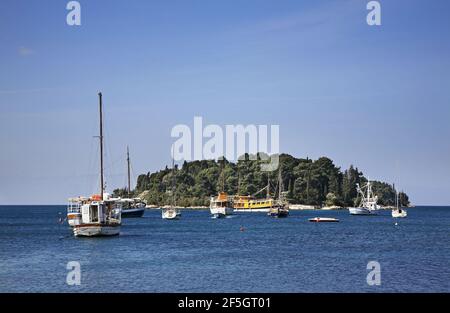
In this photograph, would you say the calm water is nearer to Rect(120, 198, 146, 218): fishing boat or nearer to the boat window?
the boat window

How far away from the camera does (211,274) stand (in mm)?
43719

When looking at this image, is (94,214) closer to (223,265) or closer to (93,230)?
(93,230)

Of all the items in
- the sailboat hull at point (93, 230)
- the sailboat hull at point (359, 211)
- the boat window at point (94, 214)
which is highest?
the boat window at point (94, 214)

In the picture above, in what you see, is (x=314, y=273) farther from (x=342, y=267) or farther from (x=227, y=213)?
(x=227, y=213)

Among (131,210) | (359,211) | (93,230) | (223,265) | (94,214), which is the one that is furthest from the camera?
(359,211)

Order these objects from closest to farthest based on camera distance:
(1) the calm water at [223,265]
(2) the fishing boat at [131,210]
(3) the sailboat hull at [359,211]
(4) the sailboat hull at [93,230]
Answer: (1) the calm water at [223,265] → (4) the sailboat hull at [93,230] → (2) the fishing boat at [131,210] → (3) the sailboat hull at [359,211]

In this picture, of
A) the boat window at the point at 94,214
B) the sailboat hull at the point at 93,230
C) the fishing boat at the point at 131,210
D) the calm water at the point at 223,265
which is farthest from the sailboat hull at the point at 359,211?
the boat window at the point at 94,214

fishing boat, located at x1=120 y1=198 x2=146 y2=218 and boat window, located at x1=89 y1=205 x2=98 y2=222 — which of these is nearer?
boat window, located at x1=89 y1=205 x2=98 y2=222

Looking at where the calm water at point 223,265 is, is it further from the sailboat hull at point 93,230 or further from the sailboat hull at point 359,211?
the sailboat hull at point 359,211

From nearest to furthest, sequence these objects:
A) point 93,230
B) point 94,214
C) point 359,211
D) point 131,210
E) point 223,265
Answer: point 223,265
point 93,230
point 94,214
point 131,210
point 359,211

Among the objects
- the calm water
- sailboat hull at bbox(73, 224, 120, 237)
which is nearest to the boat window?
sailboat hull at bbox(73, 224, 120, 237)

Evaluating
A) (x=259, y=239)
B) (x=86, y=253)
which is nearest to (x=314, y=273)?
(x=86, y=253)

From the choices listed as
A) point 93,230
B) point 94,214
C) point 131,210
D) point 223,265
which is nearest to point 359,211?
point 131,210
